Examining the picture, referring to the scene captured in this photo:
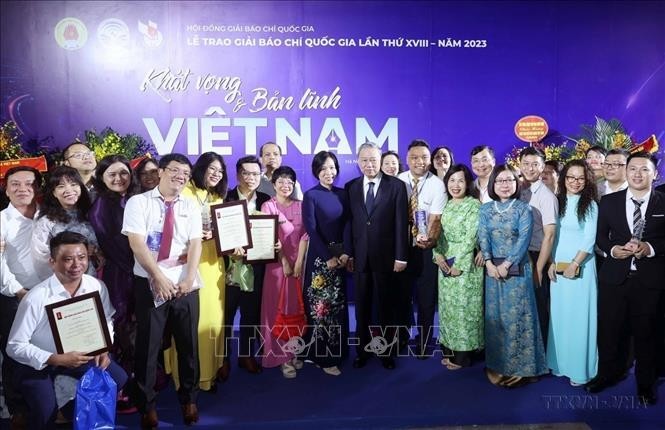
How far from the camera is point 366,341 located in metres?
3.88

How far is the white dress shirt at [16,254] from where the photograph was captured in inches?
Answer: 121

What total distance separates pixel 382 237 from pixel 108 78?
3769 millimetres

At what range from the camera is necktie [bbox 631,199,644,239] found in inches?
129

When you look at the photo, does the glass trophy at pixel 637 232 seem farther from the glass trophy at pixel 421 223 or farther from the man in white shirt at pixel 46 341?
the man in white shirt at pixel 46 341

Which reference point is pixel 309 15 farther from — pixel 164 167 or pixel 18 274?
pixel 18 274

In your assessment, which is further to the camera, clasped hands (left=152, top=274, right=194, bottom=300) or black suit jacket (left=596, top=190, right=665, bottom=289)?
black suit jacket (left=596, top=190, right=665, bottom=289)

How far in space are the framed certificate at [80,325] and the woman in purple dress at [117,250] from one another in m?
0.38

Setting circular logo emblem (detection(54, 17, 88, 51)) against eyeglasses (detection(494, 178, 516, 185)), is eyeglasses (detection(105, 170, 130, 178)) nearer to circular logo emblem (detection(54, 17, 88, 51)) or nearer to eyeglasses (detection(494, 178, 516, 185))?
eyeglasses (detection(494, 178, 516, 185))

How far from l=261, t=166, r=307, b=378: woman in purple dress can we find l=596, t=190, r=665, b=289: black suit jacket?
205 cm

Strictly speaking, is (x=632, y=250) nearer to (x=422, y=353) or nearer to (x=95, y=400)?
(x=422, y=353)

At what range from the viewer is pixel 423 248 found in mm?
3984

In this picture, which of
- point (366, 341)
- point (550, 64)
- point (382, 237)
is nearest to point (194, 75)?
point (382, 237)

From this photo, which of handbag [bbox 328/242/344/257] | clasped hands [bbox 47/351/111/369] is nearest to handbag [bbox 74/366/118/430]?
clasped hands [bbox 47/351/111/369]

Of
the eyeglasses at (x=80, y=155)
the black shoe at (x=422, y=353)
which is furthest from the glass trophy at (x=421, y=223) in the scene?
the eyeglasses at (x=80, y=155)
